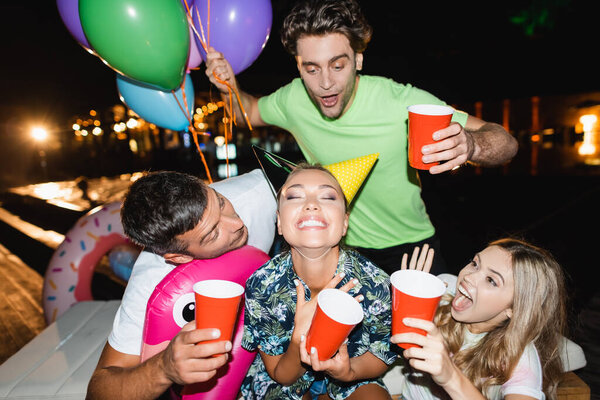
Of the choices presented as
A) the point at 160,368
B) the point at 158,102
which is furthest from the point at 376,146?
the point at 160,368

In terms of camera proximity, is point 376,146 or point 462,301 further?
point 376,146

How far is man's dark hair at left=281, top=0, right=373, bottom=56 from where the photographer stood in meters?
2.10

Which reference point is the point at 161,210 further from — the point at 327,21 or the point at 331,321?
the point at 327,21

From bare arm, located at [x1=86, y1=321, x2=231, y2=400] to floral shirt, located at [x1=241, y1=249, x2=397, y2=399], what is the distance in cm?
38

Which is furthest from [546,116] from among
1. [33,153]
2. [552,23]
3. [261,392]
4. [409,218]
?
[33,153]

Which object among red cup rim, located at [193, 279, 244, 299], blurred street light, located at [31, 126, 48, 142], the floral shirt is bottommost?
the floral shirt

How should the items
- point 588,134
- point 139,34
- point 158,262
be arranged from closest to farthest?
point 139,34
point 158,262
point 588,134

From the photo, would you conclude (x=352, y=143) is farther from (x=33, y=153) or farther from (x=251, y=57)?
(x=33, y=153)

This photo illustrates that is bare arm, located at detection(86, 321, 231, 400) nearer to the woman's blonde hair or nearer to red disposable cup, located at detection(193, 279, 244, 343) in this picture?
red disposable cup, located at detection(193, 279, 244, 343)

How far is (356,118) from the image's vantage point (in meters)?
2.37

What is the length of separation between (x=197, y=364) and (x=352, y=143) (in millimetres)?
1622

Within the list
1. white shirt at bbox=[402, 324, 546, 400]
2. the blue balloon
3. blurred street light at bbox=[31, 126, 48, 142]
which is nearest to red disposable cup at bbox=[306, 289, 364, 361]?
white shirt at bbox=[402, 324, 546, 400]

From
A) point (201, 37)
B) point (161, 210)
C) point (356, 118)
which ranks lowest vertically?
point (161, 210)

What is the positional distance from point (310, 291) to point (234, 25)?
6.25 ft
